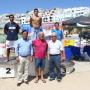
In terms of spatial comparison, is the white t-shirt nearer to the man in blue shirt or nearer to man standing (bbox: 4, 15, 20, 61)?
the man in blue shirt

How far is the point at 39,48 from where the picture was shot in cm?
1041

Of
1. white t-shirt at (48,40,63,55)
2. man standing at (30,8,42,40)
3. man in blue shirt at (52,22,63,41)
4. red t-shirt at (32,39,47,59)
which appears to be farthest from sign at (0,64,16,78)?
man in blue shirt at (52,22,63,41)

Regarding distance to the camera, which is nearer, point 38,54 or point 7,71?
point 38,54

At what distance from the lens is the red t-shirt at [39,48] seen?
34.2ft

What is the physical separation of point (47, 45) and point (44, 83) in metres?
1.22

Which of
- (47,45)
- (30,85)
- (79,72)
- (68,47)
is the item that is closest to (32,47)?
(47,45)

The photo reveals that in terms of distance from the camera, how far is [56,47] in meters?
10.6

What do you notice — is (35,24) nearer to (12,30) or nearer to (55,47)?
(12,30)

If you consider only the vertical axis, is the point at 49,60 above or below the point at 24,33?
below

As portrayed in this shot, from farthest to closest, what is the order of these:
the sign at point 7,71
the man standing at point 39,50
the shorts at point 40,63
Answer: the sign at point 7,71 < the shorts at point 40,63 < the man standing at point 39,50

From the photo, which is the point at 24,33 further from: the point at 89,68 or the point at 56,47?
the point at 89,68

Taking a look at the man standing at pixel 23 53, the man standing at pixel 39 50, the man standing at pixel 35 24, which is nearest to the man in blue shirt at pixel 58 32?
the man standing at pixel 35 24

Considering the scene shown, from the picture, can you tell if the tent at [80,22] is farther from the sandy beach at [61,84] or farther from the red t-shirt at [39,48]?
the red t-shirt at [39,48]

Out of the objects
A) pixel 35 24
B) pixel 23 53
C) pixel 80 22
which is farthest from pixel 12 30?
pixel 80 22
